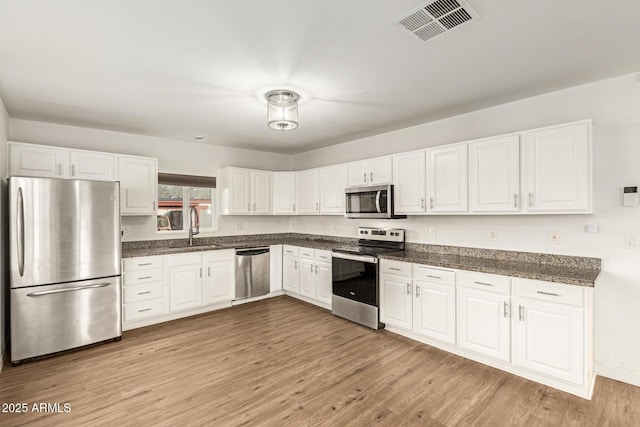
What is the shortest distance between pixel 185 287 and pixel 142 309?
56cm

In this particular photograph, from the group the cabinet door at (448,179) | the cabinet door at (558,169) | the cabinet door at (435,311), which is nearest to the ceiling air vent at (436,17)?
the cabinet door at (558,169)

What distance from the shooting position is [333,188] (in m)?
4.80

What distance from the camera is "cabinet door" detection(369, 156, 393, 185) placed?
4.00 metres

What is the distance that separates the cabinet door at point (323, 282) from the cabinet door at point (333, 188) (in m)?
0.84

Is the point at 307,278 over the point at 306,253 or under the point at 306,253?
under

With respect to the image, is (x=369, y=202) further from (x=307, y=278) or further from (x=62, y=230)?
(x=62, y=230)

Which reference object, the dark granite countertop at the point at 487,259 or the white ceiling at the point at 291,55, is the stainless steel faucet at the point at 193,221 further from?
the white ceiling at the point at 291,55

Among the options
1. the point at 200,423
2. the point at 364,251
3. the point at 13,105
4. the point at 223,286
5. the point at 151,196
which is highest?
the point at 13,105

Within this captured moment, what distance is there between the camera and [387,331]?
3.73m

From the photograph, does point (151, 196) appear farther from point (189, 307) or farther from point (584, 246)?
point (584, 246)

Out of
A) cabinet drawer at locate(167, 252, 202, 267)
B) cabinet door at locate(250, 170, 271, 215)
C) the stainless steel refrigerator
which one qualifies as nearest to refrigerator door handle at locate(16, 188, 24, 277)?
the stainless steel refrigerator

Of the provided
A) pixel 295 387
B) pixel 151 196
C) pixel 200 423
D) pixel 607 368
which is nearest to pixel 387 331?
pixel 295 387

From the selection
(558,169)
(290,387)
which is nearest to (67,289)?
(290,387)

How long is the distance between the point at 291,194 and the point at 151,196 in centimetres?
221
